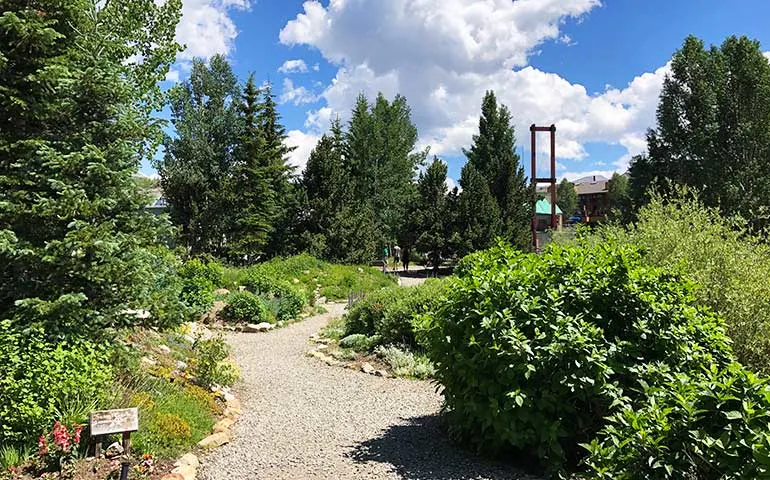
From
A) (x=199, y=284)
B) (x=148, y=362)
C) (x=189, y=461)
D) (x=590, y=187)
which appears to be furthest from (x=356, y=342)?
(x=590, y=187)

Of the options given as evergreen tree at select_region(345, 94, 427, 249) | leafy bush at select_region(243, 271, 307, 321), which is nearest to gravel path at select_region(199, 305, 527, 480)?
leafy bush at select_region(243, 271, 307, 321)

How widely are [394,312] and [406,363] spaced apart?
1074 mm

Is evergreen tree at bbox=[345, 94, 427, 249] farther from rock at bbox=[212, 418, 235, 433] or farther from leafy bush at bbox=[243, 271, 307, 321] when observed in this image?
rock at bbox=[212, 418, 235, 433]

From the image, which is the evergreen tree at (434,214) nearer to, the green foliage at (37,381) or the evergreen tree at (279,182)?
the evergreen tree at (279,182)

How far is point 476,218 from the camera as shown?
2358cm

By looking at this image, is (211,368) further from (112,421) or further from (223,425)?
(112,421)

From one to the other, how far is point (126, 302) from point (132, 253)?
1.48ft

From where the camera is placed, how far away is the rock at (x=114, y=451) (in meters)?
3.53

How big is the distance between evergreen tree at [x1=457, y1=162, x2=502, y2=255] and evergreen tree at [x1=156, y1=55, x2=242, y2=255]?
10.5 meters

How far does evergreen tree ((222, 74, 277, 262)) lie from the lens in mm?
21531

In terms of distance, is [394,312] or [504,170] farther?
[504,170]

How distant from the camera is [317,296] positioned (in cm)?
1501

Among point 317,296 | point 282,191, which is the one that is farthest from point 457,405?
point 282,191

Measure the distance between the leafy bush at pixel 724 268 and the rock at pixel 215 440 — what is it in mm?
3665
